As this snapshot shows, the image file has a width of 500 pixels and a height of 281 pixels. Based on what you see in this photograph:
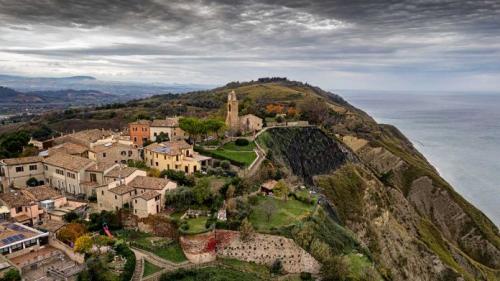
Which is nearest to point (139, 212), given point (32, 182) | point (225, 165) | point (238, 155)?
point (225, 165)

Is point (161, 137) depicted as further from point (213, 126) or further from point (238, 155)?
point (238, 155)

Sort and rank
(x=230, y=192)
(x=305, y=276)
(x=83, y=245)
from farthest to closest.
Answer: (x=230, y=192)
(x=305, y=276)
(x=83, y=245)

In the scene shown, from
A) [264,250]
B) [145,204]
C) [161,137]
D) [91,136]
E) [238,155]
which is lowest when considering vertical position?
[264,250]

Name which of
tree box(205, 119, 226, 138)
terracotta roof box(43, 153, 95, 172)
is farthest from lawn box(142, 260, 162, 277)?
tree box(205, 119, 226, 138)

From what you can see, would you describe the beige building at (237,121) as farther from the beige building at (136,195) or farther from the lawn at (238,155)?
the beige building at (136,195)

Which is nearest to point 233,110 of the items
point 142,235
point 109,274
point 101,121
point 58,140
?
point 58,140

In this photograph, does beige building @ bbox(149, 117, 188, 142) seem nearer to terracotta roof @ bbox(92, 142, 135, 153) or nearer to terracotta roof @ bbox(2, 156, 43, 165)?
terracotta roof @ bbox(92, 142, 135, 153)
